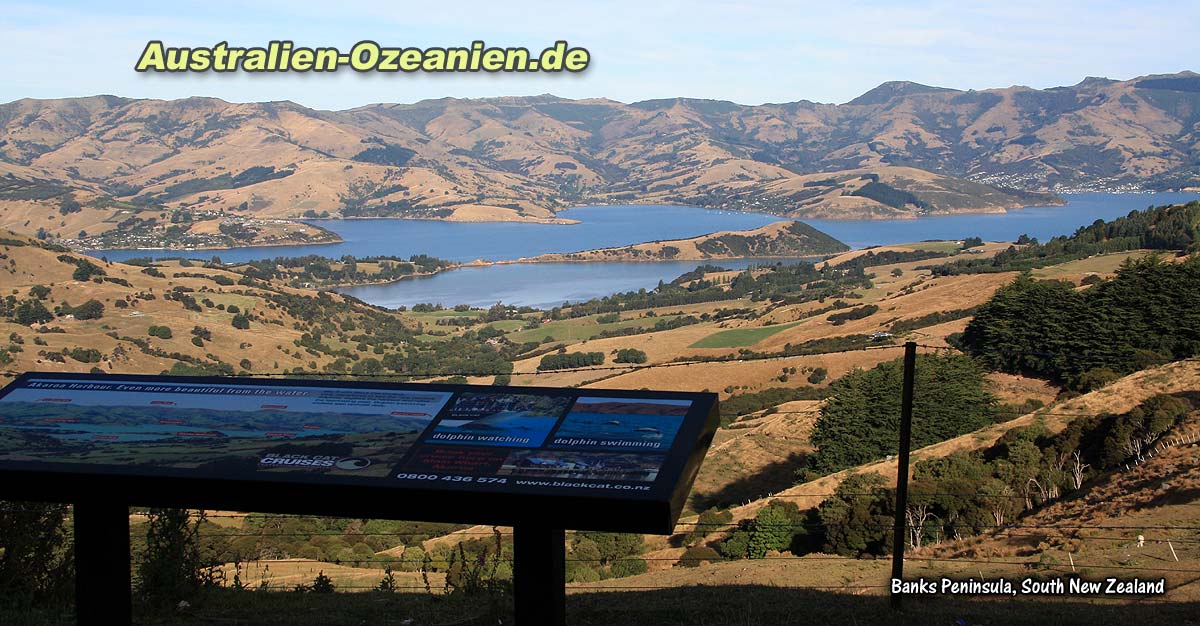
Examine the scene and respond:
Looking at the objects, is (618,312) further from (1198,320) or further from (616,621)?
(616,621)

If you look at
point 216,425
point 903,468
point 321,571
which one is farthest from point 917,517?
point 216,425

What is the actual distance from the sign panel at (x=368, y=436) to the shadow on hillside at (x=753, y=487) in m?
25.5

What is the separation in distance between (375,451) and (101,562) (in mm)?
2884

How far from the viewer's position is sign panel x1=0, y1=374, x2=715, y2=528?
7.44m

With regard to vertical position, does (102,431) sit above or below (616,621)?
above

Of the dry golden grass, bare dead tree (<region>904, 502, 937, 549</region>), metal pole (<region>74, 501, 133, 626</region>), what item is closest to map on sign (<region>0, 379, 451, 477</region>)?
metal pole (<region>74, 501, 133, 626</region>)

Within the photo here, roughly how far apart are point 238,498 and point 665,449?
11.1 feet

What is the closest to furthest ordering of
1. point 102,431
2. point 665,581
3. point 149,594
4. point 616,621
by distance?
1. point 102,431
2. point 616,621
3. point 149,594
4. point 665,581

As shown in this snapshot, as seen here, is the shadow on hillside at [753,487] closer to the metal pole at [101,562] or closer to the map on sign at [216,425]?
the map on sign at [216,425]

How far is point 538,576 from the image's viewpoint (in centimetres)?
794

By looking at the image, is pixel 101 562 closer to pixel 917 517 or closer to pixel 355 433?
pixel 355 433

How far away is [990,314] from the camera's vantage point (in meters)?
56.7

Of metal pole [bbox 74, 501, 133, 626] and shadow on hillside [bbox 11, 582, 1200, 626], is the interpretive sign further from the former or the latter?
shadow on hillside [bbox 11, 582, 1200, 626]

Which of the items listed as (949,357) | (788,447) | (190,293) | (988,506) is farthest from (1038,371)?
(190,293)
